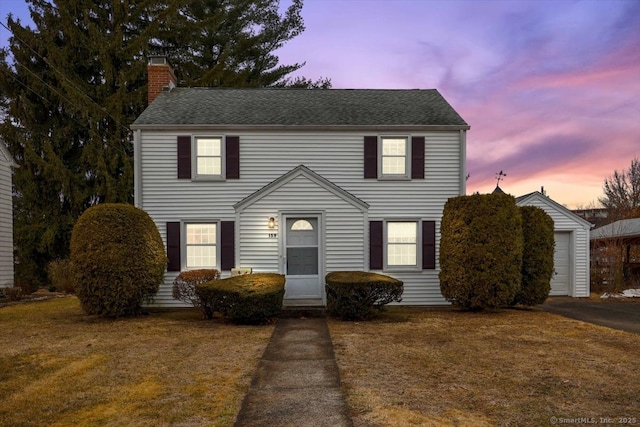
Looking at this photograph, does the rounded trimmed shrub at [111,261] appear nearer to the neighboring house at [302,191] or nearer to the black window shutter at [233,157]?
the neighboring house at [302,191]

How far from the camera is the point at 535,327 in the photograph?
31.9 ft

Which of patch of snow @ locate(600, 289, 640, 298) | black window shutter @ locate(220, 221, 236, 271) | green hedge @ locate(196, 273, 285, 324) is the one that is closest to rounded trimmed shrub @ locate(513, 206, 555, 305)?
patch of snow @ locate(600, 289, 640, 298)

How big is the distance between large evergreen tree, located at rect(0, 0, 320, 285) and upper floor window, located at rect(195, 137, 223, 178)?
9737 mm

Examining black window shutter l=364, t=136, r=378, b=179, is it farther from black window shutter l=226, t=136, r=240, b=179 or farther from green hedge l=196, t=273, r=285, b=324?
green hedge l=196, t=273, r=285, b=324

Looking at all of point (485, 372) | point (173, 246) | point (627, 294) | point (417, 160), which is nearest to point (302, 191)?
point (417, 160)

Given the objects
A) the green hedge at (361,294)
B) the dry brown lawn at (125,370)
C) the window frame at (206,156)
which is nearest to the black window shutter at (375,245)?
the green hedge at (361,294)

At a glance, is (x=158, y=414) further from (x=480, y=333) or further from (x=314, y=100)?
(x=314, y=100)

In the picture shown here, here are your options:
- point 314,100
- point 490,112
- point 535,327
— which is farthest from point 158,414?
point 490,112

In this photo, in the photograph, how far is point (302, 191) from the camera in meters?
13.0

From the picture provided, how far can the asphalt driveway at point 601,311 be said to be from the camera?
10414 millimetres

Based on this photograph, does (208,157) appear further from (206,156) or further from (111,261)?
(111,261)

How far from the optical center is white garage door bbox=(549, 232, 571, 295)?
51.6ft

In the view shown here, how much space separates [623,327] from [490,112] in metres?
15.2

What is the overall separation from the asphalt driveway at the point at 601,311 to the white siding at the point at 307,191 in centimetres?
353
